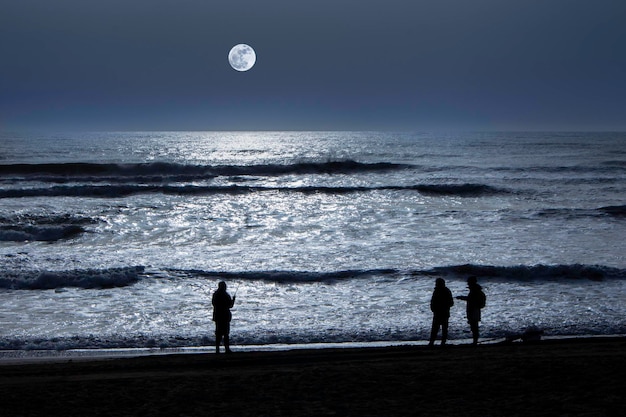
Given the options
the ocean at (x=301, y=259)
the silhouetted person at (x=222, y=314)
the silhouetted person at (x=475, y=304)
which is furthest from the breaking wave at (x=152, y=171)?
the silhouetted person at (x=475, y=304)

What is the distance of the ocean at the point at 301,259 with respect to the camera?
45.1ft

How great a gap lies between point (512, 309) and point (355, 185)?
1264 inches

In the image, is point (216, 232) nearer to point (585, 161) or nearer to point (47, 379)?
point (47, 379)

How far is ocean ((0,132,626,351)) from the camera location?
1375cm

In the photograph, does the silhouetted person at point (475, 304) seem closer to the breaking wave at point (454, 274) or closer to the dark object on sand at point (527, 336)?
the dark object on sand at point (527, 336)

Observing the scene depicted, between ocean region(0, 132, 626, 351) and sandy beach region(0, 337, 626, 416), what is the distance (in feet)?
8.74

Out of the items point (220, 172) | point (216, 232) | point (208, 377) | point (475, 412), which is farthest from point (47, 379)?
point (220, 172)

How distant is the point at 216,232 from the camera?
2709 centimetres

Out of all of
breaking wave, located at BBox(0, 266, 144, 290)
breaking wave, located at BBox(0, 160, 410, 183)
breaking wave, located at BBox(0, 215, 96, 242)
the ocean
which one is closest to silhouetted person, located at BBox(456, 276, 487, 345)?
the ocean

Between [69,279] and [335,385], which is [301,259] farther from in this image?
[335,385]

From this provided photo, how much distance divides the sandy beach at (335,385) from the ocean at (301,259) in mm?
2664

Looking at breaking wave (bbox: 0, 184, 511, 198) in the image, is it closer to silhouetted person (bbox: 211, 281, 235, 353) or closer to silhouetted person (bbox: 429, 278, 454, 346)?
silhouetted person (bbox: 429, 278, 454, 346)

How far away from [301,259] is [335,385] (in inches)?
515

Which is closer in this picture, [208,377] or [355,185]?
[208,377]
